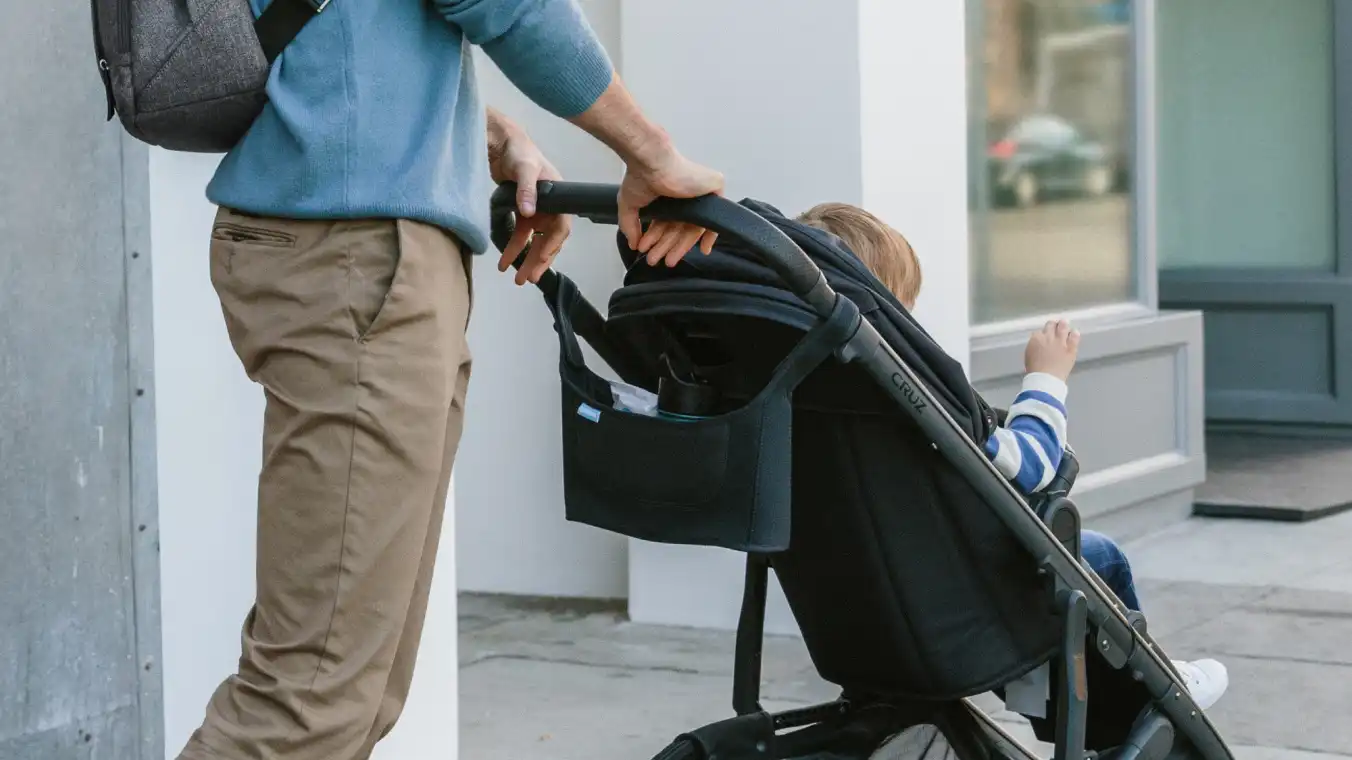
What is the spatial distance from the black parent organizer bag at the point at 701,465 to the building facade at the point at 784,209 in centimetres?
71

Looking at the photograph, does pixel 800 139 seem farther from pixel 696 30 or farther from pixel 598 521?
pixel 598 521

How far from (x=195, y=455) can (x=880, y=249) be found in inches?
49.0

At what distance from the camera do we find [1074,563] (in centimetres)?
278

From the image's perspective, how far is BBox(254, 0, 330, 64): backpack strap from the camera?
212 centimetres

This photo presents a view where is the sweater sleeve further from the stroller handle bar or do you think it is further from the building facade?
the building facade

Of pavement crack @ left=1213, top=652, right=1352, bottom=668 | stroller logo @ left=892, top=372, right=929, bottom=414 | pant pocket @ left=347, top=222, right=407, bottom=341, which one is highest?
pant pocket @ left=347, top=222, right=407, bottom=341

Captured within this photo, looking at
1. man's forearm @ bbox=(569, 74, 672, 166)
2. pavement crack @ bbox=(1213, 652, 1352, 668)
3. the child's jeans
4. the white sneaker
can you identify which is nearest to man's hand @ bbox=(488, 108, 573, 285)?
man's forearm @ bbox=(569, 74, 672, 166)

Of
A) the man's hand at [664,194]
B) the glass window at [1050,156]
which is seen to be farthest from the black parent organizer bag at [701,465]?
the glass window at [1050,156]

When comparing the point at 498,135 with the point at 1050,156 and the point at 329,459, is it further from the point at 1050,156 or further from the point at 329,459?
the point at 1050,156

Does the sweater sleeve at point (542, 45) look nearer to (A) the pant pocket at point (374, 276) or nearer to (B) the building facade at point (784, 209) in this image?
(A) the pant pocket at point (374, 276)

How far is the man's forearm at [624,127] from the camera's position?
2184 millimetres

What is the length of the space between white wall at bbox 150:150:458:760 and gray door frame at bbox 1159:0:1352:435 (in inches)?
281

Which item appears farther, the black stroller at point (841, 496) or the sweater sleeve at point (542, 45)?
the black stroller at point (841, 496)

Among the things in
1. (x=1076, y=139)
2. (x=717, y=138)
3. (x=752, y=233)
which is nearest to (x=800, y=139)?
(x=717, y=138)
